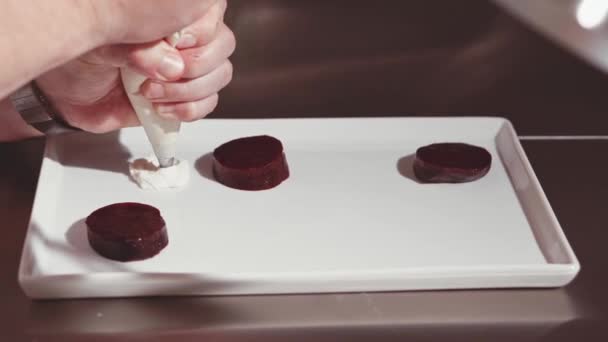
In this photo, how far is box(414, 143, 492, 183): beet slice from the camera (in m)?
0.79

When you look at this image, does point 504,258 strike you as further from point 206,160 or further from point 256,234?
point 206,160

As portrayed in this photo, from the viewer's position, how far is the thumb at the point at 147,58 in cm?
62

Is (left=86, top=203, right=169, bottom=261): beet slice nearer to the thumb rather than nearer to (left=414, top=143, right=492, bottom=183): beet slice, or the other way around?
the thumb

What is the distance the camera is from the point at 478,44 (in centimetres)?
101

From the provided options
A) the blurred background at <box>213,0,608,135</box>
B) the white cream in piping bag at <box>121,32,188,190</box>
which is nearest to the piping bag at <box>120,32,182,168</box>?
the white cream in piping bag at <box>121,32,188,190</box>

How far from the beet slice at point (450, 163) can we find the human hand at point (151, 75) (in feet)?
0.79

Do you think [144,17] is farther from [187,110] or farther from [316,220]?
[316,220]

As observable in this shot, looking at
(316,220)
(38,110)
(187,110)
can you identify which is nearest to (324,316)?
(316,220)

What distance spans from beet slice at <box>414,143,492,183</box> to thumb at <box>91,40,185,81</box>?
300 millimetres

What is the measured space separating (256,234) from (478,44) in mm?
482

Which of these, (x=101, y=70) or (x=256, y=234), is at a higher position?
(x=101, y=70)

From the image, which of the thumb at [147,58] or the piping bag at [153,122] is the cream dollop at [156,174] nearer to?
the piping bag at [153,122]

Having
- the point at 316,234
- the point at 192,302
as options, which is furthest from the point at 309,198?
the point at 192,302

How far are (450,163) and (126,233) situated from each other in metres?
0.36
